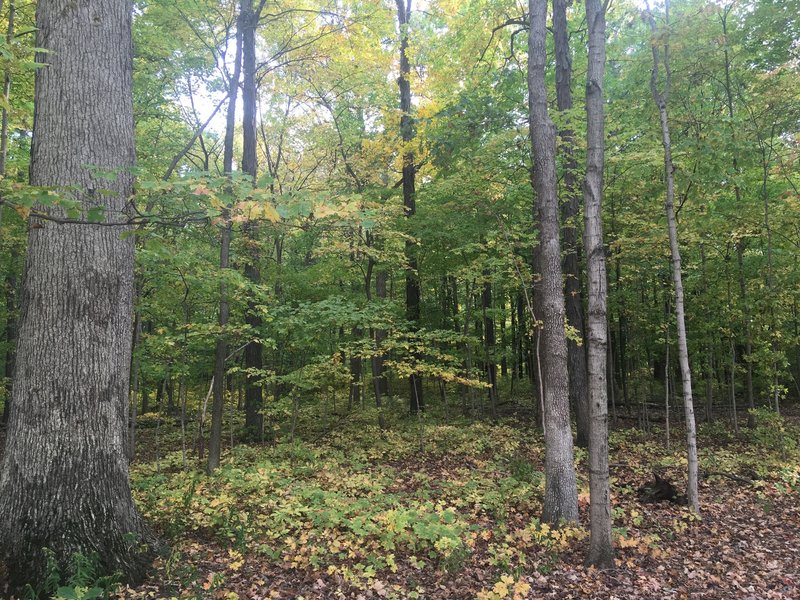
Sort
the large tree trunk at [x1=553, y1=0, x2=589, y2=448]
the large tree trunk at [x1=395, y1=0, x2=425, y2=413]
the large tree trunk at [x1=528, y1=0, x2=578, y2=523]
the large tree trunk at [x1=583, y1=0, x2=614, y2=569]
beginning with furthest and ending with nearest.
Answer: the large tree trunk at [x1=395, y1=0, x2=425, y2=413] → the large tree trunk at [x1=553, y1=0, x2=589, y2=448] → the large tree trunk at [x1=528, y1=0, x2=578, y2=523] → the large tree trunk at [x1=583, y1=0, x2=614, y2=569]

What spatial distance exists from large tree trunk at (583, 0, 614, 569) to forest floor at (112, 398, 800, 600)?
42 centimetres

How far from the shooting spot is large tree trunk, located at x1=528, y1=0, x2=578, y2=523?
5.86 metres

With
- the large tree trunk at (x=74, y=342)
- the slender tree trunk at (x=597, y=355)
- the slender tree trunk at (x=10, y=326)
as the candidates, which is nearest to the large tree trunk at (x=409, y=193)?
the slender tree trunk at (x=597, y=355)

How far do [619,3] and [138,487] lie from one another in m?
15.1

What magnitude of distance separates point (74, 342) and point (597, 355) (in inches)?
197

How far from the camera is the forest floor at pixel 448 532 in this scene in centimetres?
439

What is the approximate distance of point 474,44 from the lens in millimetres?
10086

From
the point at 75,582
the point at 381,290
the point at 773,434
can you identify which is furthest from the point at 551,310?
the point at 381,290

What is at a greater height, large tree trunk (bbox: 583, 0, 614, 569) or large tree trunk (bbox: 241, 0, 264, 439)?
large tree trunk (bbox: 241, 0, 264, 439)

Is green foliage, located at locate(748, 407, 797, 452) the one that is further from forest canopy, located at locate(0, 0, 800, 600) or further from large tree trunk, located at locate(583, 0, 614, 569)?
large tree trunk, located at locate(583, 0, 614, 569)

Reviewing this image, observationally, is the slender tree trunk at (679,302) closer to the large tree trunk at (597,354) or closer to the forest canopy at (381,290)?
the forest canopy at (381,290)

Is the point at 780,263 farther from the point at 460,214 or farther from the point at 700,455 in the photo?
the point at 460,214

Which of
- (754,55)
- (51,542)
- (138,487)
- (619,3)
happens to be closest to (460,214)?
(754,55)

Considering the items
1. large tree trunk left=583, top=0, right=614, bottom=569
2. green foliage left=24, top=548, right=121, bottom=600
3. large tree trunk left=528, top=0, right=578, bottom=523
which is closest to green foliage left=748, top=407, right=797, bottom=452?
large tree trunk left=528, top=0, right=578, bottom=523
